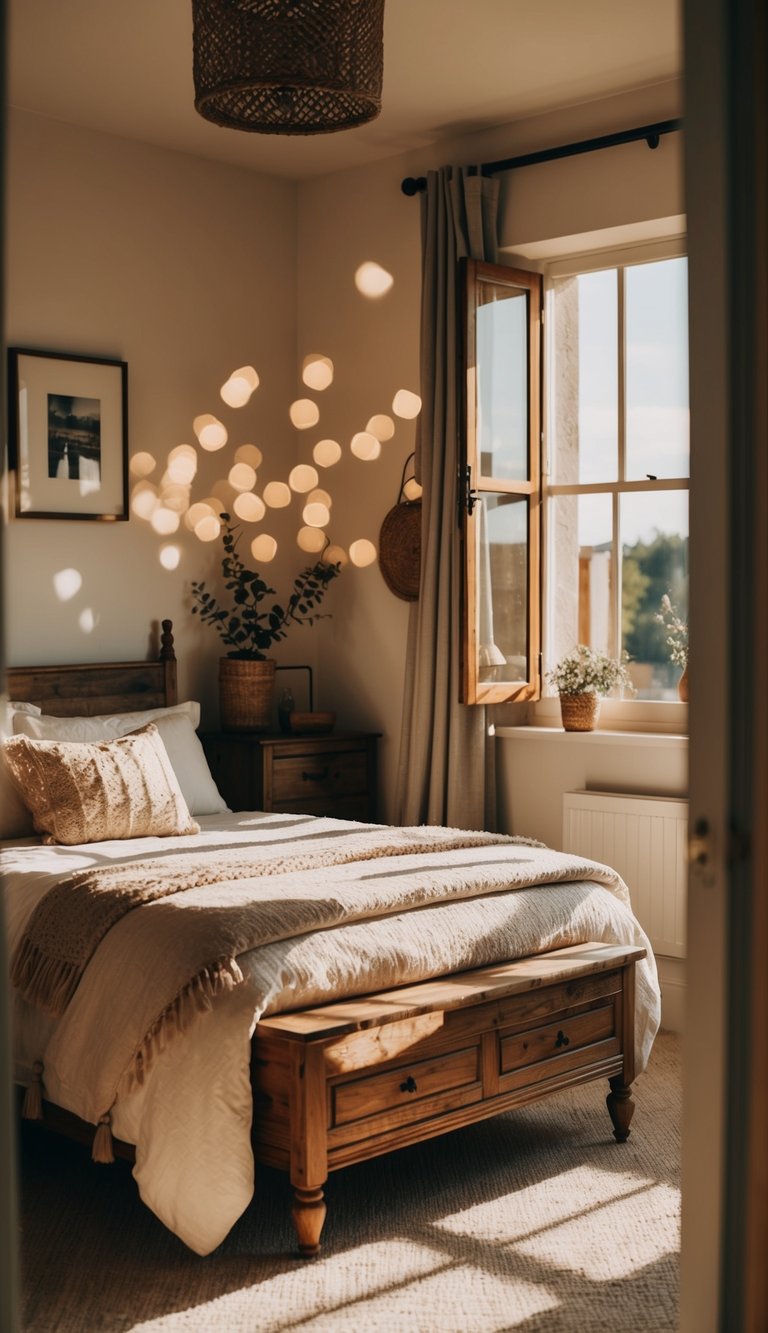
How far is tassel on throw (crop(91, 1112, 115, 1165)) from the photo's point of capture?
126 inches

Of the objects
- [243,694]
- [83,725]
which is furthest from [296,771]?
[83,725]

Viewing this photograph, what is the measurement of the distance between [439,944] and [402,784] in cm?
183

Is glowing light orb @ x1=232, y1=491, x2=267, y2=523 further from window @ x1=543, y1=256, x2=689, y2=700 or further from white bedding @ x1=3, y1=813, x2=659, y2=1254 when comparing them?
white bedding @ x1=3, y1=813, x2=659, y2=1254

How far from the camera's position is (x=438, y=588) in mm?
5176

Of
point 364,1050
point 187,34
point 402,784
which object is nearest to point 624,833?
point 402,784

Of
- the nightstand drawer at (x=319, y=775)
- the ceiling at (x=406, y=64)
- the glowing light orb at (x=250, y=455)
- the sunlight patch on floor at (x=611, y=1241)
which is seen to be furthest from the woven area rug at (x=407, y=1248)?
the ceiling at (x=406, y=64)

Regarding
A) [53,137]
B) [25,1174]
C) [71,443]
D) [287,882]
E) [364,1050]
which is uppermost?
[53,137]

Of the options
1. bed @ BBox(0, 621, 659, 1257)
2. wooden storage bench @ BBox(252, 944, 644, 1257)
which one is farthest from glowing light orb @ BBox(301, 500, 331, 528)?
wooden storage bench @ BBox(252, 944, 644, 1257)

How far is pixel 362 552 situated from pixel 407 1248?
3093mm

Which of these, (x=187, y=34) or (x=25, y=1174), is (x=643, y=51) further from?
(x=25, y=1174)

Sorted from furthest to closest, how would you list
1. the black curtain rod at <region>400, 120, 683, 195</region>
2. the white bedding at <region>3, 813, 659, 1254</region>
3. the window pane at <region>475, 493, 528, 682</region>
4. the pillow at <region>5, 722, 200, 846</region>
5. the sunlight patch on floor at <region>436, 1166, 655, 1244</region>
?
the window pane at <region>475, 493, 528, 682</region>, the black curtain rod at <region>400, 120, 683, 195</region>, the pillow at <region>5, 722, 200, 846</region>, the sunlight patch on floor at <region>436, 1166, 655, 1244</region>, the white bedding at <region>3, 813, 659, 1254</region>

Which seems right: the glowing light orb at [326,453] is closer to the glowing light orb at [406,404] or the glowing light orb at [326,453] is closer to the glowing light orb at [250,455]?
the glowing light orb at [250,455]

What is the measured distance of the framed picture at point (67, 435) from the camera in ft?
16.0

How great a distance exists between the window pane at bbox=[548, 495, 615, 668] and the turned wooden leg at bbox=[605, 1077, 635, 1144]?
6.03ft
